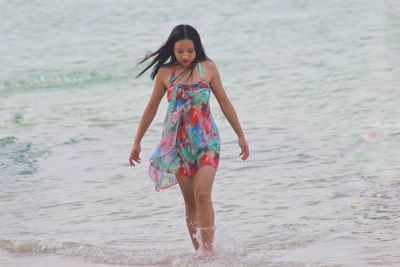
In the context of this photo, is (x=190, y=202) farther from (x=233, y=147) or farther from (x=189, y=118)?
(x=233, y=147)

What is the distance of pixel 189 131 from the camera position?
5.59 meters

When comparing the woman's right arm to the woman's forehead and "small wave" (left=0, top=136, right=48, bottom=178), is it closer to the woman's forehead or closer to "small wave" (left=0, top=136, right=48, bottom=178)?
the woman's forehead

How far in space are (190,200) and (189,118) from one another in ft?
1.57

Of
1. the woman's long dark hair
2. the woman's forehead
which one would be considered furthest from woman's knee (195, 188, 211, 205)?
the woman's forehead

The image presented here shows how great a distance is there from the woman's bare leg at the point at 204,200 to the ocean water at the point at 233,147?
173mm

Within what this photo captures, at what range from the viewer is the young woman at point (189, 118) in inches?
218

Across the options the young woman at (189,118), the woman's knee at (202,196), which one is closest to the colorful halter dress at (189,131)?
the young woman at (189,118)

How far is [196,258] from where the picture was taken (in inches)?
229

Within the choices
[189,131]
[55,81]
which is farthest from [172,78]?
[55,81]

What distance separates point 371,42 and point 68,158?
27.9 feet

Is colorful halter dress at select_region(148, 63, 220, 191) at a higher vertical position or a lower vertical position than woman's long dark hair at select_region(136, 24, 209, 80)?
lower

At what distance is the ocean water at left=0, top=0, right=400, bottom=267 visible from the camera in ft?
20.9

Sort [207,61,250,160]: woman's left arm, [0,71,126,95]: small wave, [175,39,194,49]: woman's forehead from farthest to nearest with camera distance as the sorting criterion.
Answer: [0,71,126,95]: small wave
[207,61,250,160]: woman's left arm
[175,39,194,49]: woman's forehead

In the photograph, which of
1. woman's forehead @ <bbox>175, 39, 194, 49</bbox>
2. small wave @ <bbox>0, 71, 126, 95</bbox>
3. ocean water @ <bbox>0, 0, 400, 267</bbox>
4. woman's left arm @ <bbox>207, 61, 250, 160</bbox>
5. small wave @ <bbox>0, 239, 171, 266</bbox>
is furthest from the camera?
small wave @ <bbox>0, 71, 126, 95</bbox>
